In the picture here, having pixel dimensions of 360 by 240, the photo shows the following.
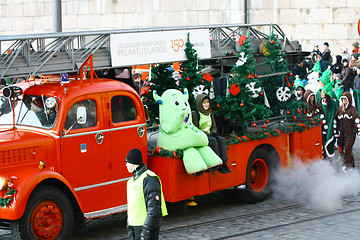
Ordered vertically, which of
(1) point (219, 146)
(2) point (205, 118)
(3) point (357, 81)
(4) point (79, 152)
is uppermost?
(3) point (357, 81)

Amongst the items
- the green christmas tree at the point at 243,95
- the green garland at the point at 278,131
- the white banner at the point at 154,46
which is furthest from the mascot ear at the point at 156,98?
the green christmas tree at the point at 243,95

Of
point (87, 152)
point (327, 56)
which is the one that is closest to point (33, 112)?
point (87, 152)

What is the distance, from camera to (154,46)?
10.9 m

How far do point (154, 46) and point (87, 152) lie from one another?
2378 millimetres

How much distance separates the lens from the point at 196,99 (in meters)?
11.5

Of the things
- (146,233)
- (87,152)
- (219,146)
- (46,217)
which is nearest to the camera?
(146,233)

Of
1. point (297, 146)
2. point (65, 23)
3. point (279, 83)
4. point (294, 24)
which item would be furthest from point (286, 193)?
point (65, 23)

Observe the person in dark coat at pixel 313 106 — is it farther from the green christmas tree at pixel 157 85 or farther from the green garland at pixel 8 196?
the green garland at pixel 8 196

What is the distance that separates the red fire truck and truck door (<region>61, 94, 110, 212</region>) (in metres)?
0.01

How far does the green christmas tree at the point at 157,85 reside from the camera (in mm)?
11633

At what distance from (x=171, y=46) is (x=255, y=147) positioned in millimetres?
2333

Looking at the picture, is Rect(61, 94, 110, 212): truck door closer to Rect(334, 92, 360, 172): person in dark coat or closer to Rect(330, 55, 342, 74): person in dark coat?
Rect(334, 92, 360, 172): person in dark coat

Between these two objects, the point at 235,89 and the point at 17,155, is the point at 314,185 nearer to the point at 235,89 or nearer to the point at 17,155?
the point at 235,89

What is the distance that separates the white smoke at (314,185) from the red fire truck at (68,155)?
2203 millimetres
